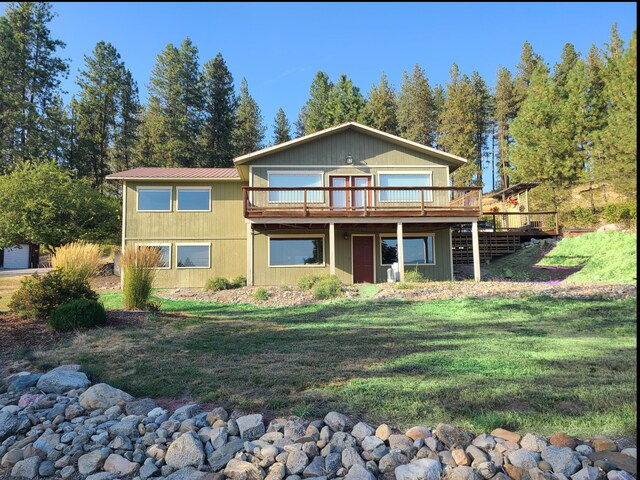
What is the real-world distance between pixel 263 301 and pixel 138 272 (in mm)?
3740

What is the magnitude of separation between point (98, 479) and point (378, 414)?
6.11ft

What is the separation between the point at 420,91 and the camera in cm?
3856

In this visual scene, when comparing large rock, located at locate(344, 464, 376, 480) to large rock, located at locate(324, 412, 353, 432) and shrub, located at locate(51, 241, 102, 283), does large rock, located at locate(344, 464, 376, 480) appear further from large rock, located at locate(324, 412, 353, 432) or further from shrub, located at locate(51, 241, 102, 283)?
shrub, located at locate(51, 241, 102, 283)

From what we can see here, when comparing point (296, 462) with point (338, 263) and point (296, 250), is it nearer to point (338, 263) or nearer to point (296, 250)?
point (338, 263)

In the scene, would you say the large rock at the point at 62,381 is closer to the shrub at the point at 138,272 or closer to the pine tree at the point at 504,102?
the shrub at the point at 138,272

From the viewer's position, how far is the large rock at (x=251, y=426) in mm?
2763

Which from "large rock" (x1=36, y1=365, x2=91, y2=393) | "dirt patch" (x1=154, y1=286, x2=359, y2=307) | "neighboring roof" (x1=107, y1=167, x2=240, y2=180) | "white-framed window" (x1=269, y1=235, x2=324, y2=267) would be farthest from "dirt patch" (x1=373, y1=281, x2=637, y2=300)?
"neighboring roof" (x1=107, y1=167, x2=240, y2=180)

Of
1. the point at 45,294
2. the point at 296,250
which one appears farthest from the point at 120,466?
the point at 296,250

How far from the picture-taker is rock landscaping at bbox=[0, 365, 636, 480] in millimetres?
2338

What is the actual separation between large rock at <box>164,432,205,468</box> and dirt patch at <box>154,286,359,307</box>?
24.6ft

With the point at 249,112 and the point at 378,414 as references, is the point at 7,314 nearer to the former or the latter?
the point at 378,414

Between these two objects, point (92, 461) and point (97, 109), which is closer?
point (92, 461)

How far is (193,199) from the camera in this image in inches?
645

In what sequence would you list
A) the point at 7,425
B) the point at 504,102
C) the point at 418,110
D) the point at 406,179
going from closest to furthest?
the point at 7,425 < the point at 406,179 < the point at 504,102 < the point at 418,110
